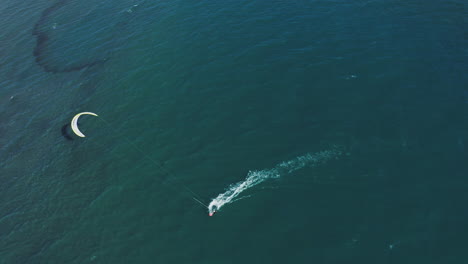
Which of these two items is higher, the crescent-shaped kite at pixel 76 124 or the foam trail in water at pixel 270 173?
the crescent-shaped kite at pixel 76 124

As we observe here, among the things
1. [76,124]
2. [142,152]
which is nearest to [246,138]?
[142,152]

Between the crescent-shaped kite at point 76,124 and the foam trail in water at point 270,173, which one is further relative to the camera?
the crescent-shaped kite at point 76,124

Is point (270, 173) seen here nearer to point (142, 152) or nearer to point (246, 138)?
point (246, 138)

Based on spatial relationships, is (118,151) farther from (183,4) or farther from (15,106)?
(183,4)

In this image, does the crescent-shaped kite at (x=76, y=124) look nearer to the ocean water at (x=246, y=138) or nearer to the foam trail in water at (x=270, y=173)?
the ocean water at (x=246, y=138)

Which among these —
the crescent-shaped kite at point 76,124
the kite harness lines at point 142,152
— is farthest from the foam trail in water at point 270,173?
the crescent-shaped kite at point 76,124
